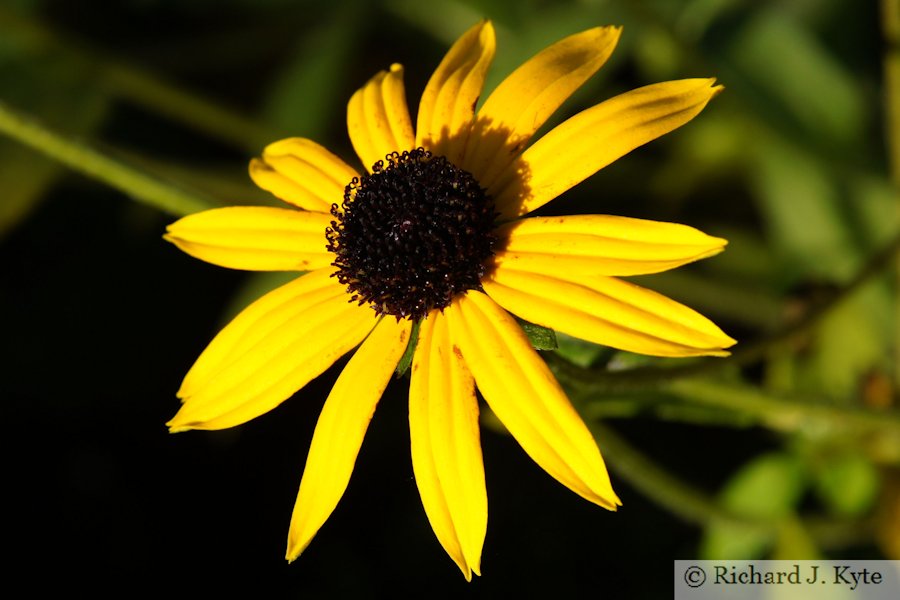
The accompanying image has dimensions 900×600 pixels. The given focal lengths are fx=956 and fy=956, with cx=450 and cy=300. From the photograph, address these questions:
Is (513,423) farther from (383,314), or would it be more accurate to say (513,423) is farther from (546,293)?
(383,314)

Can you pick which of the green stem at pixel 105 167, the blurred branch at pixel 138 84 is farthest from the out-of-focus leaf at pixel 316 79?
the green stem at pixel 105 167

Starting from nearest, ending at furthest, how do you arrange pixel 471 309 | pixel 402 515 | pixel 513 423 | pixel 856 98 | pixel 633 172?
pixel 513 423 → pixel 471 309 → pixel 856 98 → pixel 402 515 → pixel 633 172

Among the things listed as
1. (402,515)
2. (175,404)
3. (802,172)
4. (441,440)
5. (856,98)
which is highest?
(856,98)

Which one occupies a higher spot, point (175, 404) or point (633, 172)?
point (633, 172)

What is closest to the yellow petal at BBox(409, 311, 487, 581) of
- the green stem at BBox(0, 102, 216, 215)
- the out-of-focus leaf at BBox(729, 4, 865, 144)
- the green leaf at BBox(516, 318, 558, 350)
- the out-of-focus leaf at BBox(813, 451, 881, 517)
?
the green leaf at BBox(516, 318, 558, 350)

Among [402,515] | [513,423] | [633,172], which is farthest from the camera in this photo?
[633,172]

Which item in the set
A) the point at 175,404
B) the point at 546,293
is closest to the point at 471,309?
the point at 546,293

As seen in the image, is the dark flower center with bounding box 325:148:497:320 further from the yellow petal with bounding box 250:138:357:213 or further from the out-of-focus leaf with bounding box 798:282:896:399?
the out-of-focus leaf with bounding box 798:282:896:399
